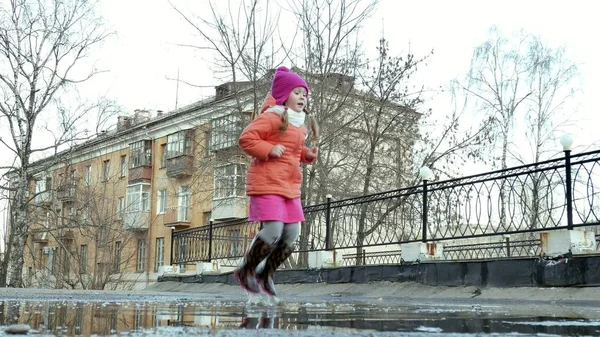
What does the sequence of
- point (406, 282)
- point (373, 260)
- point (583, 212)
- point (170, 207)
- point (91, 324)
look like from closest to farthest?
point (91, 324), point (583, 212), point (406, 282), point (373, 260), point (170, 207)

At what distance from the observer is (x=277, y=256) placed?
466 centimetres

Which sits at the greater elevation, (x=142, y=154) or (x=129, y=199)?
(x=142, y=154)

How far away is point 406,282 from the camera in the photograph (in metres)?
8.45

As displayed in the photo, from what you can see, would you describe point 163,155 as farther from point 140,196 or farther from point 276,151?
point 276,151

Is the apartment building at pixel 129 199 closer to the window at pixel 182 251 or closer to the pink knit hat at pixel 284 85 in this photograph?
the window at pixel 182 251

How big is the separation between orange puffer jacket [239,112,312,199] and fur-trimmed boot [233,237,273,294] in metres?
0.38

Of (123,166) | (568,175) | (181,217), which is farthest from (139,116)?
(568,175)

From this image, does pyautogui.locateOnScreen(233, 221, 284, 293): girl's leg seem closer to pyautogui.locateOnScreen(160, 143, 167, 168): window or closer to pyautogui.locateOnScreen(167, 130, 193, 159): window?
pyautogui.locateOnScreen(167, 130, 193, 159): window

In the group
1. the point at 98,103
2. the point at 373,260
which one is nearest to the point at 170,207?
the point at 98,103

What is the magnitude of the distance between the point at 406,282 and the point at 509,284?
1886 millimetres

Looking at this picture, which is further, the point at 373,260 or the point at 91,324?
the point at 373,260

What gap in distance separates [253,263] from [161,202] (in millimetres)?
39219

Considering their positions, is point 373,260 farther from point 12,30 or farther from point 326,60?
point 12,30

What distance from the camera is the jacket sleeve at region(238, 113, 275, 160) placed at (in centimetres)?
428
